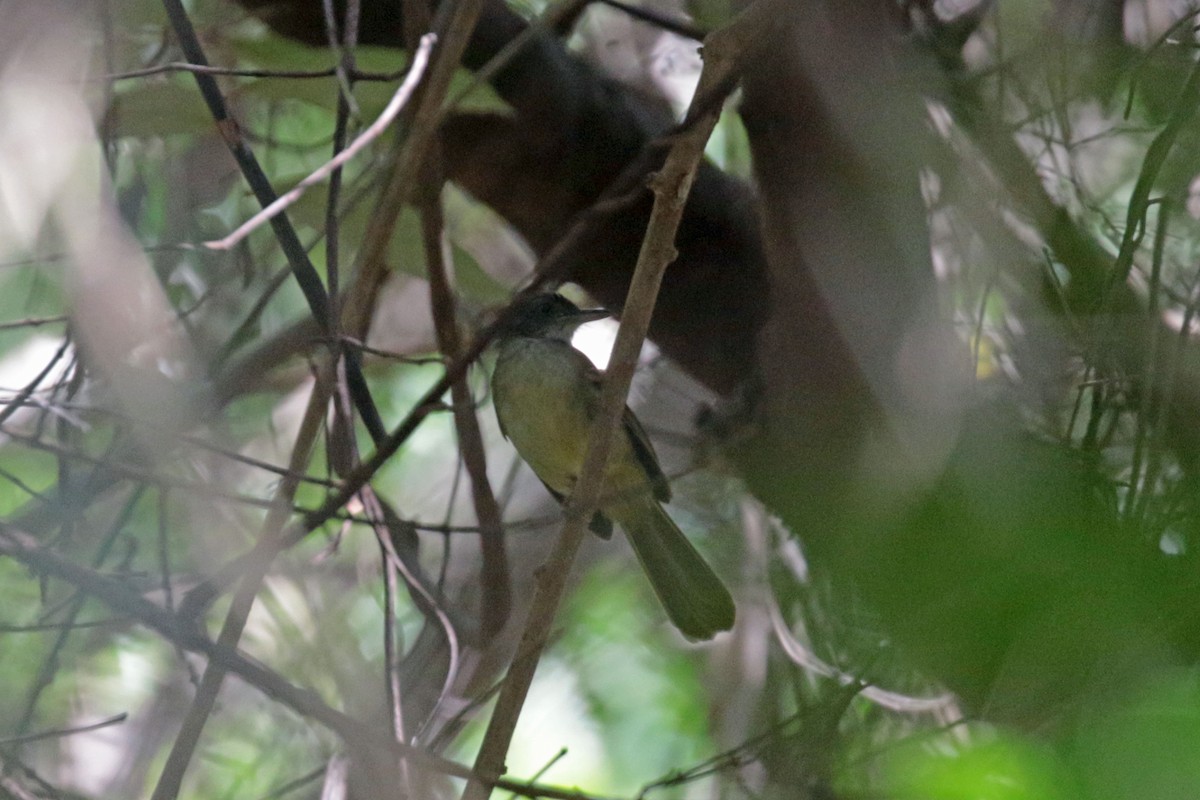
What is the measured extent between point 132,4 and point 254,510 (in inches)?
63.8

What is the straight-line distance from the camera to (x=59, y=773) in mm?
3754

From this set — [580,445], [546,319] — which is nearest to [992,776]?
[580,445]

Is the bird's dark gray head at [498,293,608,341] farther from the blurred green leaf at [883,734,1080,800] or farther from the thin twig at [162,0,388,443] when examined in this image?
the blurred green leaf at [883,734,1080,800]

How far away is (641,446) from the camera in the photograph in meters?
3.23

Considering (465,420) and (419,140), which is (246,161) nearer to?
(419,140)

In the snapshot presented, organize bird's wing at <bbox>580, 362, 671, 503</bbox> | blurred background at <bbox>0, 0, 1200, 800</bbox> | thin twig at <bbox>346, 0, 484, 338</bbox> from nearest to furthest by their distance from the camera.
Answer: blurred background at <bbox>0, 0, 1200, 800</bbox> → thin twig at <bbox>346, 0, 484, 338</bbox> → bird's wing at <bbox>580, 362, 671, 503</bbox>

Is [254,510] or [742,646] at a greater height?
[254,510]

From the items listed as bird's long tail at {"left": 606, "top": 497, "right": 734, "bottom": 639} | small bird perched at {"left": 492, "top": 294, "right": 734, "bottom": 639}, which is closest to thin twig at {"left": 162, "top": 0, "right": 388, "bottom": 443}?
small bird perched at {"left": 492, "top": 294, "right": 734, "bottom": 639}

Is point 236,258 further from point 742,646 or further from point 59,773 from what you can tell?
point 742,646

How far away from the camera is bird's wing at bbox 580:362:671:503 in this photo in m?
3.10

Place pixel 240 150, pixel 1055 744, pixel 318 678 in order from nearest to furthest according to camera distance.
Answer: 1. pixel 1055 744
2. pixel 240 150
3. pixel 318 678

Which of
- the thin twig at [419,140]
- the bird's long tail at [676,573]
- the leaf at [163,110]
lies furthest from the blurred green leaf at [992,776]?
the leaf at [163,110]

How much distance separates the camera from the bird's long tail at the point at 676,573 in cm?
311

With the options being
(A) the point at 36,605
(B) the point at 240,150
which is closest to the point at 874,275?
(B) the point at 240,150
